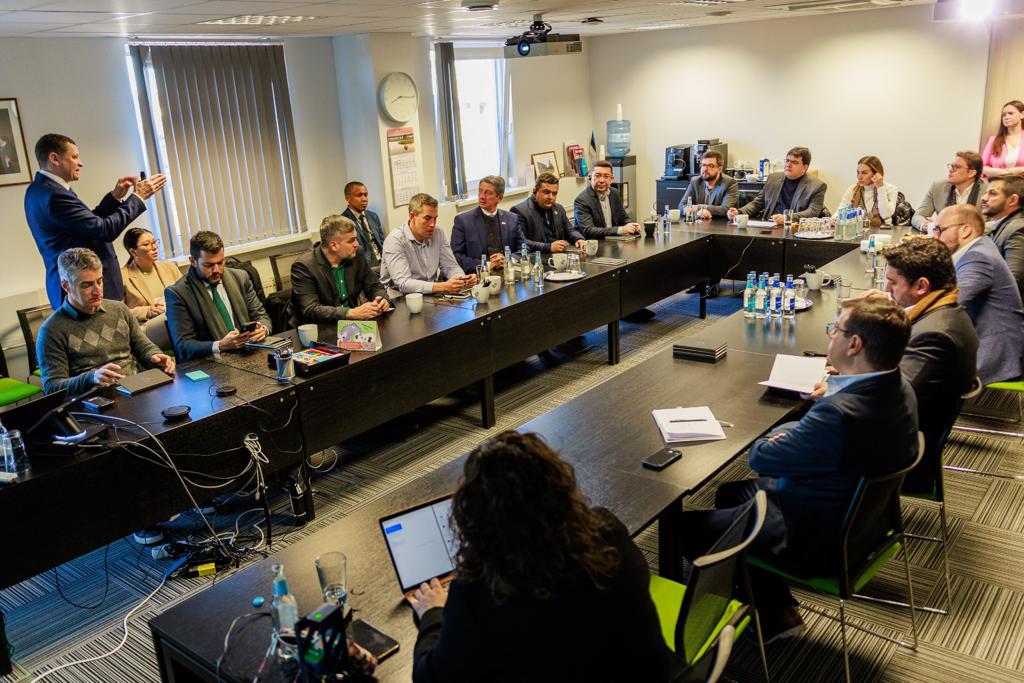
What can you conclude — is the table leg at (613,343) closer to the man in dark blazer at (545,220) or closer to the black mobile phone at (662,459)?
the man in dark blazer at (545,220)

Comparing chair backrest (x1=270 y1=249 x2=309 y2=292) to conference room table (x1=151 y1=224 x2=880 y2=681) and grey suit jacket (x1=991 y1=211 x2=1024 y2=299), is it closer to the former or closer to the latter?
conference room table (x1=151 y1=224 x2=880 y2=681)

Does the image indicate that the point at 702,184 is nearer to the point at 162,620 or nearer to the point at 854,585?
the point at 854,585

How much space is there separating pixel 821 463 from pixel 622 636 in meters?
1.12

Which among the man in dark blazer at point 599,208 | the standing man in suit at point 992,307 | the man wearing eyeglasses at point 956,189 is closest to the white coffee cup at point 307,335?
the standing man in suit at point 992,307

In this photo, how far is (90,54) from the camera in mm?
5719

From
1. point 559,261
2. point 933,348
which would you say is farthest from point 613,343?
point 933,348

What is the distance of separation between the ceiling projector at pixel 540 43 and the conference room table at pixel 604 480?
3.09m

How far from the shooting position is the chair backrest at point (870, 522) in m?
2.32

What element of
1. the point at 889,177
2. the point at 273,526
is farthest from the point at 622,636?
the point at 889,177

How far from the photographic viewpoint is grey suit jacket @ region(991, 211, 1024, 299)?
4.52 meters

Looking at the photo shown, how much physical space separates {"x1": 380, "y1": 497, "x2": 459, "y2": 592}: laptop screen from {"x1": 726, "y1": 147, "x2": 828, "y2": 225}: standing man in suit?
5.59 meters

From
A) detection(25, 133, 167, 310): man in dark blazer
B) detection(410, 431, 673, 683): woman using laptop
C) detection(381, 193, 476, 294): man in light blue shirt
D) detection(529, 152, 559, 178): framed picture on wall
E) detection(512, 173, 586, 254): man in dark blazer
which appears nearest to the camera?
detection(410, 431, 673, 683): woman using laptop

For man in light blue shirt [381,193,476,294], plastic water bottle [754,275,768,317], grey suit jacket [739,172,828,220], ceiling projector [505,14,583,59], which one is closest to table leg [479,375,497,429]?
man in light blue shirt [381,193,476,294]

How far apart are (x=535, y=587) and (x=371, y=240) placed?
18.6ft
